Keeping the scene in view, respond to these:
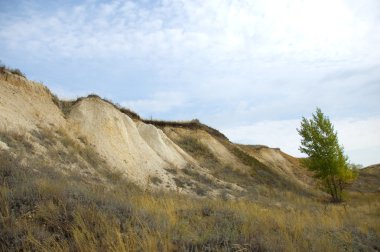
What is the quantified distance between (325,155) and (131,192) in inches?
955

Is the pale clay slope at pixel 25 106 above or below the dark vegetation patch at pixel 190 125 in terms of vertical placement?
below

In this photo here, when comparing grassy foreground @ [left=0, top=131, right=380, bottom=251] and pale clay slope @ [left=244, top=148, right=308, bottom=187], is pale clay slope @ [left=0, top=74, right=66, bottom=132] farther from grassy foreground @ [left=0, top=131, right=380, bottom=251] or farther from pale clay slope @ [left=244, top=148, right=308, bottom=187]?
pale clay slope @ [left=244, top=148, right=308, bottom=187]

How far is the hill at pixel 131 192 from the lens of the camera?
509cm

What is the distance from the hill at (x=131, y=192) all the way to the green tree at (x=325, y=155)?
366 centimetres

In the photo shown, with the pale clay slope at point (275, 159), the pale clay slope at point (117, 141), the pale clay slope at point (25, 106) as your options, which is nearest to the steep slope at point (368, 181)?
the pale clay slope at point (275, 159)

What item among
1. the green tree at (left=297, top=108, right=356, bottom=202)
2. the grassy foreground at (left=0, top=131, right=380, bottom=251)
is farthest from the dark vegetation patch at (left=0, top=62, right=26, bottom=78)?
the green tree at (left=297, top=108, right=356, bottom=202)

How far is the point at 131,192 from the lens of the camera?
1116 cm

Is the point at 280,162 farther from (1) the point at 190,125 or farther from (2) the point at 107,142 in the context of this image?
(2) the point at 107,142

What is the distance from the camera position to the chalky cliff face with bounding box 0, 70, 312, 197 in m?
16.6

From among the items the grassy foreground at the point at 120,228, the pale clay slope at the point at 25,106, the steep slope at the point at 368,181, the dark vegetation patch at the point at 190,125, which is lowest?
the grassy foreground at the point at 120,228

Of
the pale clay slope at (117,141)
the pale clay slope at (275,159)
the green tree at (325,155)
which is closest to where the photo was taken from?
the pale clay slope at (117,141)

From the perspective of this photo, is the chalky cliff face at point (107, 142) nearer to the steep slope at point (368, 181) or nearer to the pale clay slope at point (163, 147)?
the pale clay slope at point (163, 147)

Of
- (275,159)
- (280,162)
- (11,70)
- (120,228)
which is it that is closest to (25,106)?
(11,70)

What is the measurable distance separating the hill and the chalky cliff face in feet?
0.27
